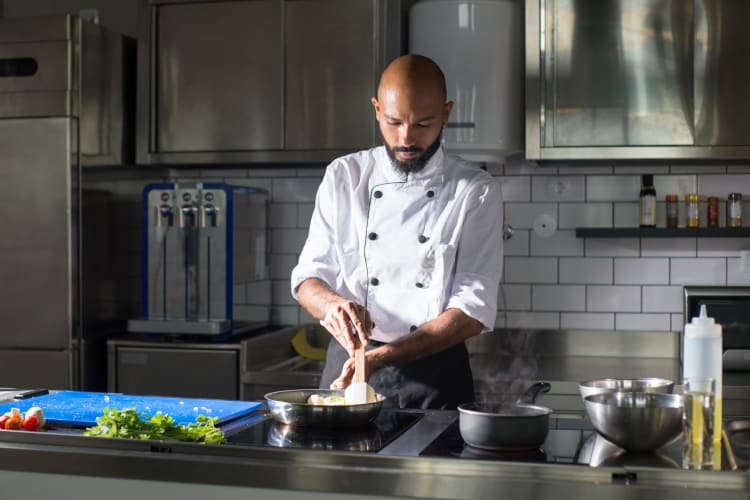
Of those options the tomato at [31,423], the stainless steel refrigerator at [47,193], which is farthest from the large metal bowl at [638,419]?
the stainless steel refrigerator at [47,193]

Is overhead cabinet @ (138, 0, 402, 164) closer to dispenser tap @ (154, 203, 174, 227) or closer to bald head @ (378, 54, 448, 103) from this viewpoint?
dispenser tap @ (154, 203, 174, 227)

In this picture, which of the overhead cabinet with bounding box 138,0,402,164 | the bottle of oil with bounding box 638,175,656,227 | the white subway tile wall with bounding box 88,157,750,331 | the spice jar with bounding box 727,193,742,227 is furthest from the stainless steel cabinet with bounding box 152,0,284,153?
the spice jar with bounding box 727,193,742,227

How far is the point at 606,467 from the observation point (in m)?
1.61

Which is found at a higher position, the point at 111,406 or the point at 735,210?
the point at 735,210

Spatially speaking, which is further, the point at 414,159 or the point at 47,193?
the point at 47,193

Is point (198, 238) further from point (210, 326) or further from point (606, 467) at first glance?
point (606, 467)

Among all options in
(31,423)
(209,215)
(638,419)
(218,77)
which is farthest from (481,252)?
(218,77)

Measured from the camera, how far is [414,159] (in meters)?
2.55

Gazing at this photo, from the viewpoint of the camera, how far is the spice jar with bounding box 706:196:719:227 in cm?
393

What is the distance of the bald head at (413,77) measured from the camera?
2.44 meters

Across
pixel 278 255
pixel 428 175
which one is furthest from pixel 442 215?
pixel 278 255

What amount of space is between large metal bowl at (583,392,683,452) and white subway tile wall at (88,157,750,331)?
2.38 m

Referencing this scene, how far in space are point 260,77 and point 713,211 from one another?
72.3 inches

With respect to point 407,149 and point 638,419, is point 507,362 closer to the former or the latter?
point 407,149
